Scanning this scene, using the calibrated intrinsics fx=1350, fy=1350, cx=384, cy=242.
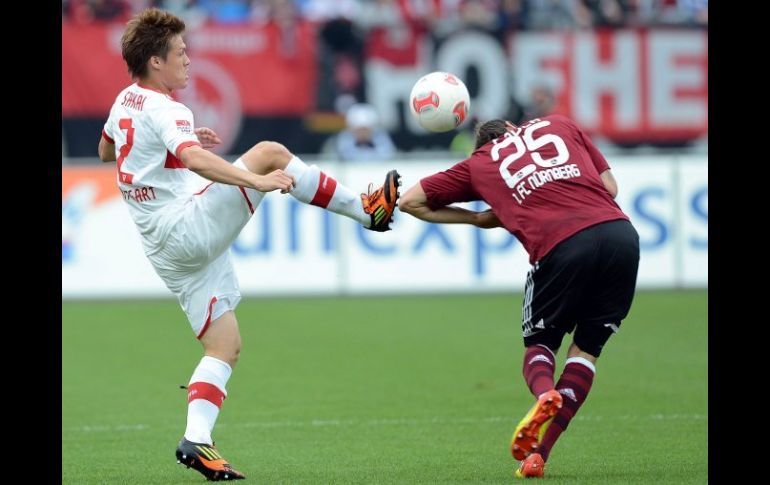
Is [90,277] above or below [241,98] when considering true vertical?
below

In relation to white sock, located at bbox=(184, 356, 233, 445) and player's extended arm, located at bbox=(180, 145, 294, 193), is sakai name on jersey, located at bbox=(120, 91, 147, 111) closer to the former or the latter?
player's extended arm, located at bbox=(180, 145, 294, 193)

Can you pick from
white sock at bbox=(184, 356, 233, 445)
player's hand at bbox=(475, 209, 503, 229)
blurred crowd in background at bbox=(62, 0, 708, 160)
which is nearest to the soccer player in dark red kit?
player's hand at bbox=(475, 209, 503, 229)

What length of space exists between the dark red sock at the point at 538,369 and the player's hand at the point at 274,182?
5.21 ft

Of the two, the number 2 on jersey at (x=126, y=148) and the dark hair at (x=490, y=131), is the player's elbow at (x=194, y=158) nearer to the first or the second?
the number 2 on jersey at (x=126, y=148)

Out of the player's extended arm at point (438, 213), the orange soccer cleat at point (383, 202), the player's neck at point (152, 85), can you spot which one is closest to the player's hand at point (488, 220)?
the player's extended arm at point (438, 213)

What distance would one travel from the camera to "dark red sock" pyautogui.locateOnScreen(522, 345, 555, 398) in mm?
6984

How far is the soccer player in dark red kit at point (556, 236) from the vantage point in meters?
7.09

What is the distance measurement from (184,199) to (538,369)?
2162 mm

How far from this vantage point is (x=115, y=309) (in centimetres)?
1667

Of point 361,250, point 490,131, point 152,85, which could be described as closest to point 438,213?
point 490,131

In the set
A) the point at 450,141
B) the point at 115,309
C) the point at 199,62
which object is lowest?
the point at 115,309
